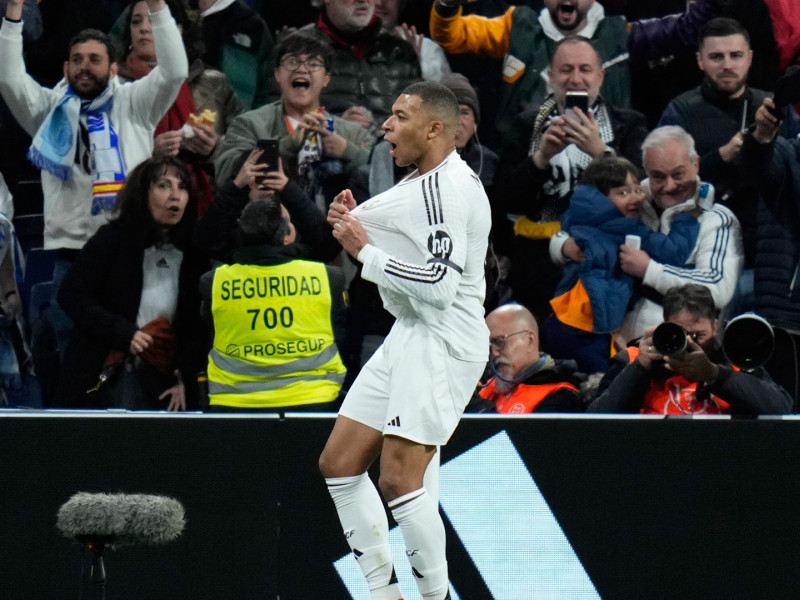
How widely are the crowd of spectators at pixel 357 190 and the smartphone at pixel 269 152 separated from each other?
0.05ft

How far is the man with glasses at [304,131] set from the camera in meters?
7.22

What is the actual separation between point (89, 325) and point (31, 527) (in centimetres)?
146

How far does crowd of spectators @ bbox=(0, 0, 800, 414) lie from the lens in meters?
6.28

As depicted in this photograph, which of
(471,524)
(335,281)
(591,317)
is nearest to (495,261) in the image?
(591,317)

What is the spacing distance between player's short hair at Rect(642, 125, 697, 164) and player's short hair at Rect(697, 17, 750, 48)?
79cm

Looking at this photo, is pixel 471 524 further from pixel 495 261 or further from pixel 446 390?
pixel 495 261

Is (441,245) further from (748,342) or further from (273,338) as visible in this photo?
(273,338)

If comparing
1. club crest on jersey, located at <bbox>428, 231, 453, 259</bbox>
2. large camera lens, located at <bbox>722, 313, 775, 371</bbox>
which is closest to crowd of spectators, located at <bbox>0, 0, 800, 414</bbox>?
large camera lens, located at <bbox>722, 313, 775, 371</bbox>

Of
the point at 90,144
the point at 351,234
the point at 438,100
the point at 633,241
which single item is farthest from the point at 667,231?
the point at 90,144

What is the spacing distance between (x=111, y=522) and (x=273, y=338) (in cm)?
201

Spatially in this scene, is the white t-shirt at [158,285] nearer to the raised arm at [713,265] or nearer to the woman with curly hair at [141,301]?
the woman with curly hair at [141,301]

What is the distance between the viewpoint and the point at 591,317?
6746 mm

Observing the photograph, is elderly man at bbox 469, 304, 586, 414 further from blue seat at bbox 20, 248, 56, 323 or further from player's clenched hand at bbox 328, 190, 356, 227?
blue seat at bbox 20, 248, 56, 323

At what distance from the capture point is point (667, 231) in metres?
6.92
